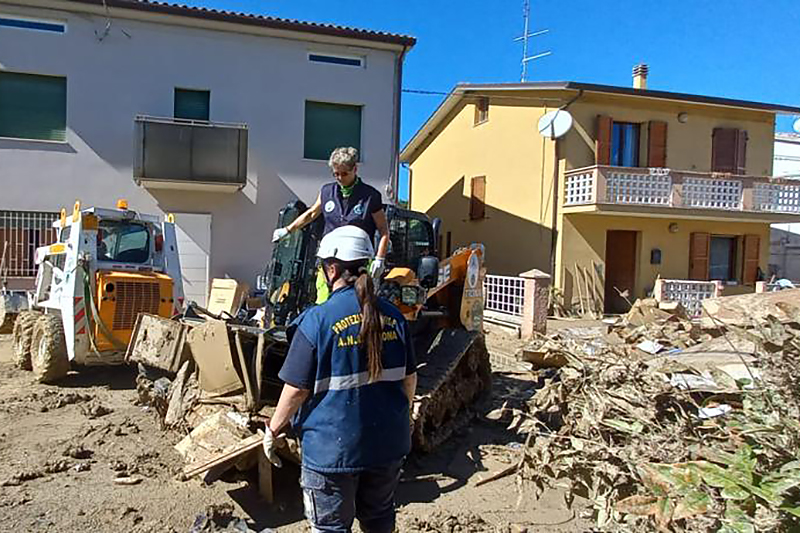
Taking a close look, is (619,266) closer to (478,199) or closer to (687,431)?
(478,199)

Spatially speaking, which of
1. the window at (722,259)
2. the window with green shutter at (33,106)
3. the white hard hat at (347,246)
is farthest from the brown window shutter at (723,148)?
the white hard hat at (347,246)

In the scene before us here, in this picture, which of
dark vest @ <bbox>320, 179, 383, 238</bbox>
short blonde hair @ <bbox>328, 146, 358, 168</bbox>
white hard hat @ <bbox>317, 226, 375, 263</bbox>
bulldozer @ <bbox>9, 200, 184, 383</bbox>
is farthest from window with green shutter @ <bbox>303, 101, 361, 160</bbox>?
white hard hat @ <bbox>317, 226, 375, 263</bbox>

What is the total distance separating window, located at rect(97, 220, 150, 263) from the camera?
7879 millimetres

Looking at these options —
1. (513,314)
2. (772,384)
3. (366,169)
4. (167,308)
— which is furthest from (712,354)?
(366,169)

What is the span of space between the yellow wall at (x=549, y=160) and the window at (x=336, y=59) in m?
4.88

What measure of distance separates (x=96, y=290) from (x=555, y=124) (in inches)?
471

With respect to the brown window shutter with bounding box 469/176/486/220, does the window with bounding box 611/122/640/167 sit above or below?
above

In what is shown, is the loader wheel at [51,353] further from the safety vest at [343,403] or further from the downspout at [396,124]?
the downspout at [396,124]

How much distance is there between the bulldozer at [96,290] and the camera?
23.8 feet

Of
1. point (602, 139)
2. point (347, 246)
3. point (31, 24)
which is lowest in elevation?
point (347, 246)

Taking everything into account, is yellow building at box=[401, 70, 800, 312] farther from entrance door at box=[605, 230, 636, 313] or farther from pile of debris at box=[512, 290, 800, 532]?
pile of debris at box=[512, 290, 800, 532]

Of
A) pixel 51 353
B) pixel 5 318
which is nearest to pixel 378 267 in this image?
pixel 51 353

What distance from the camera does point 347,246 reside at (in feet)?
8.95

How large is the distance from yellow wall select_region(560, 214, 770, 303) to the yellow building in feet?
0.09
